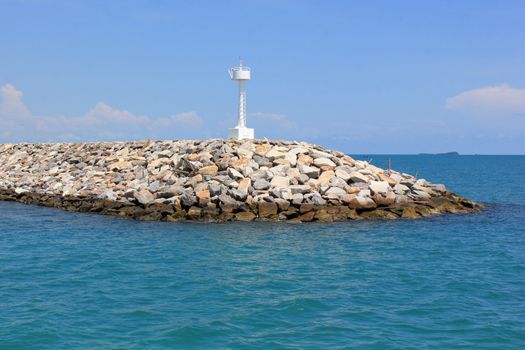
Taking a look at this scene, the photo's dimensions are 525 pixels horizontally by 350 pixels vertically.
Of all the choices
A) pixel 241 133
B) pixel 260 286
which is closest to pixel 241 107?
pixel 241 133

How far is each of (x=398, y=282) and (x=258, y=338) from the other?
18.2 feet

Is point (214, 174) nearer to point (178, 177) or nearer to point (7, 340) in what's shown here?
point (178, 177)

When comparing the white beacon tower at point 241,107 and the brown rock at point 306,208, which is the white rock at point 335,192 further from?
the white beacon tower at point 241,107

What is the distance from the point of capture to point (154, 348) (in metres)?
9.52

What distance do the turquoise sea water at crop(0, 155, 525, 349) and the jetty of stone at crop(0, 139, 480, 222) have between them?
71.1 inches

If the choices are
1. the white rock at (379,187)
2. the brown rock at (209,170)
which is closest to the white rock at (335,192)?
the white rock at (379,187)

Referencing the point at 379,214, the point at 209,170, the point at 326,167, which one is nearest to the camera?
the point at 379,214

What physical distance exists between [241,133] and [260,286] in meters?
23.6

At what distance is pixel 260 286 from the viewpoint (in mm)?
13836

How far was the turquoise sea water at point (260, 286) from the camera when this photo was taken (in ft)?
33.5

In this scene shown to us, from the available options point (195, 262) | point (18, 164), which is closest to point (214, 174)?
point (195, 262)

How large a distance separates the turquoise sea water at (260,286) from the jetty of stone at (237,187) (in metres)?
1.80

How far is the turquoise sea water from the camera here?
33.5 ft

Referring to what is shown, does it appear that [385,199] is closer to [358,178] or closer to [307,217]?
[358,178]
